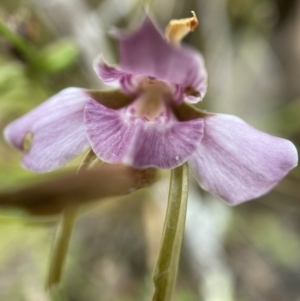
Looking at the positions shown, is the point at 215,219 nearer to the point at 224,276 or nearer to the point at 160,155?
the point at 224,276

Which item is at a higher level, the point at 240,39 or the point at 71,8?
the point at 71,8

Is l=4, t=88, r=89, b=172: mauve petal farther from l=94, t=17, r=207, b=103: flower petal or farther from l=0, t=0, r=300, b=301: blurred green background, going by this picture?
l=0, t=0, r=300, b=301: blurred green background

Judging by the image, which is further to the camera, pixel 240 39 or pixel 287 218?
pixel 240 39

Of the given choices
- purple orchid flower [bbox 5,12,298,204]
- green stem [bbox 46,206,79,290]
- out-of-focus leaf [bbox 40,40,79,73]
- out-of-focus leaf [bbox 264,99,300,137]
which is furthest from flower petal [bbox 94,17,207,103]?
out-of-focus leaf [bbox 264,99,300,137]

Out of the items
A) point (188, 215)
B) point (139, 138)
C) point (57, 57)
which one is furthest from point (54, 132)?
point (188, 215)

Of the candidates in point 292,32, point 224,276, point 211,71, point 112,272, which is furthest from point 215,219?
point 292,32

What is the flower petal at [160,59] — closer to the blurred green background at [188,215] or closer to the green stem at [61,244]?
the green stem at [61,244]
